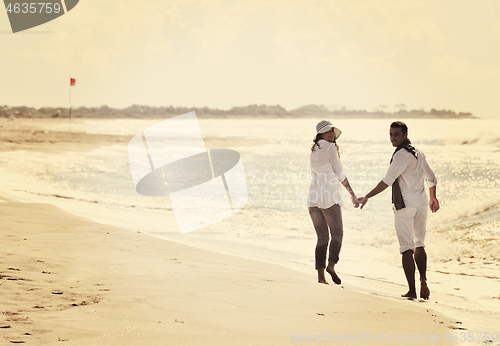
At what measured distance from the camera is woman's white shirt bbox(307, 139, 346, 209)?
481cm

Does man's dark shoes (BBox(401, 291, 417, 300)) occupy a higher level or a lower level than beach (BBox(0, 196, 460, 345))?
lower

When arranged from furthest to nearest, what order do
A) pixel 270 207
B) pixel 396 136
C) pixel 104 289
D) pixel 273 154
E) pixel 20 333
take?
pixel 273 154, pixel 270 207, pixel 396 136, pixel 104 289, pixel 20 333

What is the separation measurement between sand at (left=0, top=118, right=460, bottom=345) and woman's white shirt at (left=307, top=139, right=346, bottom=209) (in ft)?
2.91

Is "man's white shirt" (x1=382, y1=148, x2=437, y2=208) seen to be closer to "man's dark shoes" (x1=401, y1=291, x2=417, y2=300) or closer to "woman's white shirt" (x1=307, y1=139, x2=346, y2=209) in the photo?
"woman's white shirt" (x1=307, y1=139, x2=346, y2=209)

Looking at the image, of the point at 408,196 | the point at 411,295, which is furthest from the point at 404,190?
the point at 411,295

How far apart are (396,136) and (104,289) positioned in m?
3.09

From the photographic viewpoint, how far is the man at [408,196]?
14.5 ft

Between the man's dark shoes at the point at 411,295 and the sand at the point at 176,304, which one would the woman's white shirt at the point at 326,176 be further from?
the man's dark shoes at the point at 411,295

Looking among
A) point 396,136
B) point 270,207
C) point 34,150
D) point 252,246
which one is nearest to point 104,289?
point 396,136

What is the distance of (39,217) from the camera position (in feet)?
24.8

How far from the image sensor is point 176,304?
370 centimetres

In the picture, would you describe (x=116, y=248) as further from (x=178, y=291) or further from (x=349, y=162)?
(x=349, y=162)

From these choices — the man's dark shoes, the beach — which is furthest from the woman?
the man's dark shoes

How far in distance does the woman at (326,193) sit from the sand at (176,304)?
0.32m
